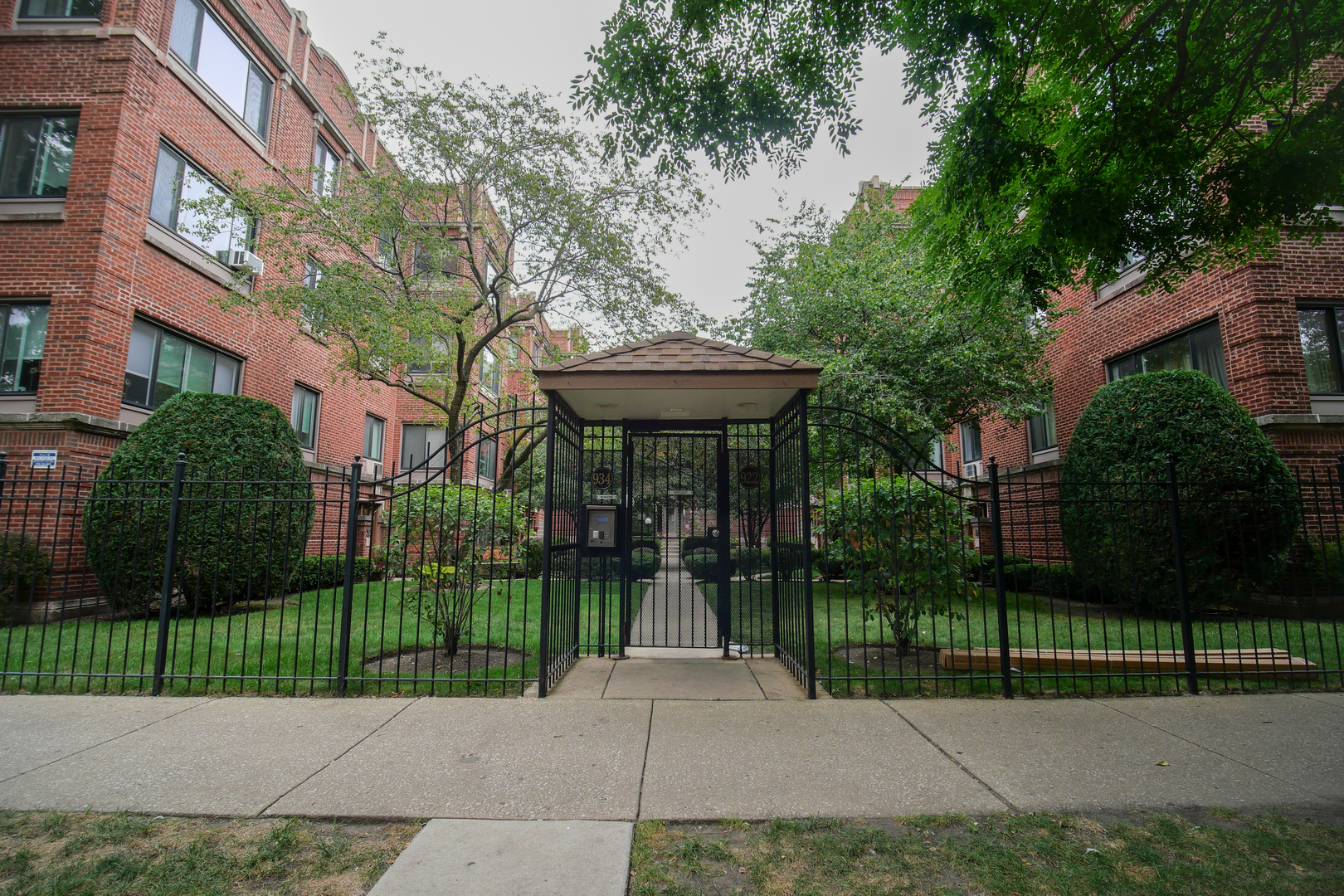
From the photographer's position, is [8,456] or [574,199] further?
[574,199]

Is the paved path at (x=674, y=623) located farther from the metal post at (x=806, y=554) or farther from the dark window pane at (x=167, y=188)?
the dark window pane at (x=167, y=188)

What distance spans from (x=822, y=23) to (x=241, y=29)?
1455 cm

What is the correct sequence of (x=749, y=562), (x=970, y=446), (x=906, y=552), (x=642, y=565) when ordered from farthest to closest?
(x=970, y=446) → (x=642, y=565) → (x=749, y=562) → (x=906, y=552)

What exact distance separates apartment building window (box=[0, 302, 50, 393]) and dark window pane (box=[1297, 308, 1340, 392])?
807 inches

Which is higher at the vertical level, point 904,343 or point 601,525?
point 904,343

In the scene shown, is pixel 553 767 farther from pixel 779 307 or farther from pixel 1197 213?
pixel 779 307

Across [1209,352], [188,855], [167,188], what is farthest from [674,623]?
[167,188]

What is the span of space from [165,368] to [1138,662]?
15.6 meters

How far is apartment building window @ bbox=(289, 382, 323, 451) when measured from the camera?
647 inches

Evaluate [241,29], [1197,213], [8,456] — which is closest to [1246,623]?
[1197,213]

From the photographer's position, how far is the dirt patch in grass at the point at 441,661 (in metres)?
6.70

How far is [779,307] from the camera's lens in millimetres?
15156

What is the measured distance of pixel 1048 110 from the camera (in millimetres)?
6574

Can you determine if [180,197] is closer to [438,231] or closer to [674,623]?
[438,231]
